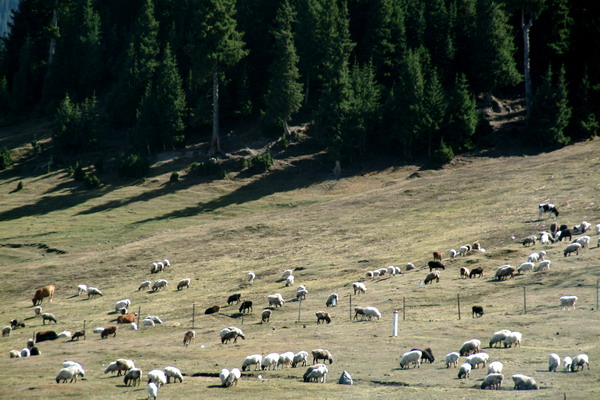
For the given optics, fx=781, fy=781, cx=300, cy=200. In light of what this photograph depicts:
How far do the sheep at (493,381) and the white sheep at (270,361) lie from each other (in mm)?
9355

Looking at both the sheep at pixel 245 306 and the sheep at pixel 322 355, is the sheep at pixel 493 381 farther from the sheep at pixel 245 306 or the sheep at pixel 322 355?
the sheep at pixel 245 306

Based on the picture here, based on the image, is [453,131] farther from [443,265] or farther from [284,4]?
[443,265]

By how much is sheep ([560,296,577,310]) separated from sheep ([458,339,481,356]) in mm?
8334

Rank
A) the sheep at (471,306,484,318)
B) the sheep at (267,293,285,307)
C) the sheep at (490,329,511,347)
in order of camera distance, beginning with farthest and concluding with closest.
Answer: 1. the sheep at (267,293,285,307)
2. the sheep at (471,306,484,318)
3. the sheep at (490,329,511,347)

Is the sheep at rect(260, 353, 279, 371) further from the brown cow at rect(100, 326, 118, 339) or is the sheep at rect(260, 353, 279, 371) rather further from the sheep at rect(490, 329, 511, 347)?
the brown cow at rect(100, 326, 118, 339)

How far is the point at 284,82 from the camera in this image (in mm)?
99500

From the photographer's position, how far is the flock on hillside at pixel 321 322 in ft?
100

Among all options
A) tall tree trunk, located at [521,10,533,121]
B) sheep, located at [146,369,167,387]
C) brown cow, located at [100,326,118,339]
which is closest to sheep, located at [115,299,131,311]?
brown cow, located at [100,326,118,339]

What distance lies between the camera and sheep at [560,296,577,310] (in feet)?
130

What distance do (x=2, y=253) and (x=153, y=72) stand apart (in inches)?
1857

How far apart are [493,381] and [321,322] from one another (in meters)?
15.8

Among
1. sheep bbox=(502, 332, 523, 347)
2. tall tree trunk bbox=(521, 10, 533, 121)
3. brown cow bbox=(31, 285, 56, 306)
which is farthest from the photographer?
tall tree trunk bbox=(521, 10, 533, 121)

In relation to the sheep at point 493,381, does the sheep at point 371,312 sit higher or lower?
lower

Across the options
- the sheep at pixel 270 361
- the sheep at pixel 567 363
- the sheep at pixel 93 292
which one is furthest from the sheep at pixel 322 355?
the sheep at pixel 93 292
